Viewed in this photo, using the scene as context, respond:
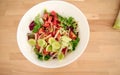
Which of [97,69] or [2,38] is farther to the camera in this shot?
[2,38]

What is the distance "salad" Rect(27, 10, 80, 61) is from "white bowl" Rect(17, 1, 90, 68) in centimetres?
2

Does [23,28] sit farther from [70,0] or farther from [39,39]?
[70,0]

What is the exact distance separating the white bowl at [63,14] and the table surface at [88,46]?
0.23 feet

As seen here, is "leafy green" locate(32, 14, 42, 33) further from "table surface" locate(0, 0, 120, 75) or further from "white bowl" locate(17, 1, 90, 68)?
"table surface" locate(0, 0, 120, 75)

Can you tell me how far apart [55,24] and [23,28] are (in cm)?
15

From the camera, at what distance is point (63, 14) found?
920 mm

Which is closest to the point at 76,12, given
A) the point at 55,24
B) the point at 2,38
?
the point at 55,24

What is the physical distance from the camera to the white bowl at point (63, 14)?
30.7 inches

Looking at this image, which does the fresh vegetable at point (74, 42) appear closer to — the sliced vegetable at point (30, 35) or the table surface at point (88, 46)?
the table surface at point (88, 46)

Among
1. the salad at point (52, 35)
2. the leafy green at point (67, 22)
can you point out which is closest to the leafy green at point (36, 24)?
the salad at point (52, 35)

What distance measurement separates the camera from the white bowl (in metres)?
0.78

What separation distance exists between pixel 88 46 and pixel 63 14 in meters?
0.20

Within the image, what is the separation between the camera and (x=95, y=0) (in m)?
1.00

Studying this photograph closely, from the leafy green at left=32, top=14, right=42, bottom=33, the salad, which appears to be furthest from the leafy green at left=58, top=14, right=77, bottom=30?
the leafy green at left=32, top=14, right=42, bottom=33
